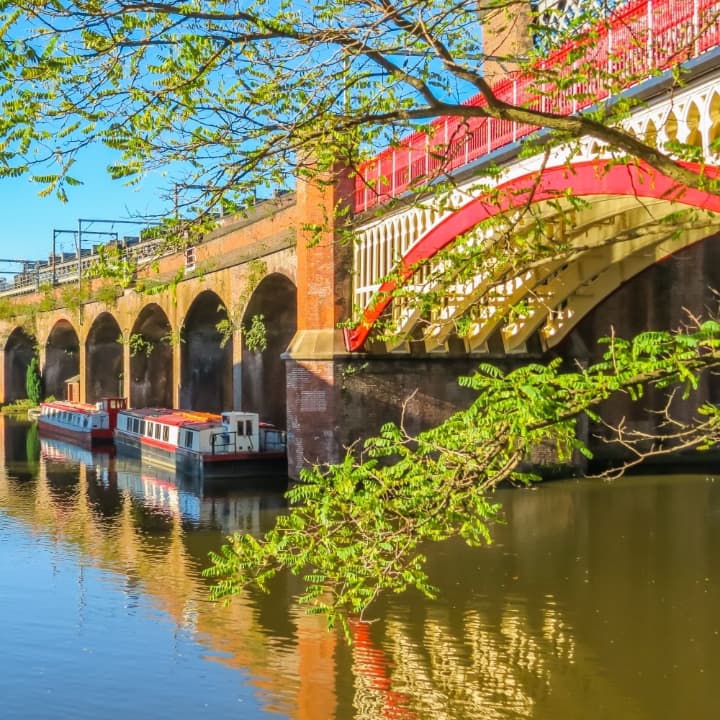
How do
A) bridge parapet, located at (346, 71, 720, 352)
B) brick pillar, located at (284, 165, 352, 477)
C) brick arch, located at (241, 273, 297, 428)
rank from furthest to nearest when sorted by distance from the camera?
brick arch, located at (241, 273, 297, 428) < brick pillar, located at (284, 165, 352, 477) < bridge parapet, located at (346, 71, 720, 352)

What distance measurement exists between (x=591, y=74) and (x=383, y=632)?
5927mm

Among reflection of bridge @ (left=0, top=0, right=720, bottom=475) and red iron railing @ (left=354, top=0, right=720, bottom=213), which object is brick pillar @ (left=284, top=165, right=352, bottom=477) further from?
red iron railing @ (left=354, top=0, right=720, bottom=213)

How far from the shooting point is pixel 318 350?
18.2 m

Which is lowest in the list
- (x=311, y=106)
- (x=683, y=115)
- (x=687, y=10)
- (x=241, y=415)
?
(x=241, y=415)

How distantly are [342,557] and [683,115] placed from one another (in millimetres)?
5684

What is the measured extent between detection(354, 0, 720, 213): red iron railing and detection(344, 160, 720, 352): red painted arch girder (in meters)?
0.49

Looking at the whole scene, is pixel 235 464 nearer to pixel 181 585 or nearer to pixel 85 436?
pixel 181 585

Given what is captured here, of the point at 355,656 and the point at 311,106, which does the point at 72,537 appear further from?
the point at 311,106

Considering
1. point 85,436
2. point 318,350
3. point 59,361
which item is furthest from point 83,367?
point 318,350

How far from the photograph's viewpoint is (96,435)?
2831 cm

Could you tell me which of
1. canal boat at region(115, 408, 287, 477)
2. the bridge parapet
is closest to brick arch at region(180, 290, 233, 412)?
canal boat at region(115, 408, 287, 477)

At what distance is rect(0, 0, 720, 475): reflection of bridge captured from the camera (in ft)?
24.7

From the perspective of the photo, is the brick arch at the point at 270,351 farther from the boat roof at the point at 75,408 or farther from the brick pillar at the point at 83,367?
the brick pillar at the point at 83,367

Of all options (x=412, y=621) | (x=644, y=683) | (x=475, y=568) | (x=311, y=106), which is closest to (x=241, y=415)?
(x=475, y=568)
